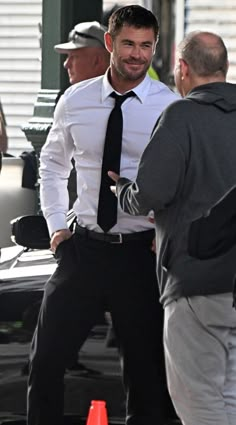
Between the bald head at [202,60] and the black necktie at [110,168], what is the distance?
0.45m

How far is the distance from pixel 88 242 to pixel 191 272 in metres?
0.71

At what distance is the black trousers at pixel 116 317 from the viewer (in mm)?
5488

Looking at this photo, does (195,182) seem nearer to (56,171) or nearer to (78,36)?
(56,171)

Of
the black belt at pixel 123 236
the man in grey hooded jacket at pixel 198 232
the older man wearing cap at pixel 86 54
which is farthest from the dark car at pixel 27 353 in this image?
the older man wearing cap at pixel 86 54

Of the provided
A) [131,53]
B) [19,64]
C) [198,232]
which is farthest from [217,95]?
[19,64]

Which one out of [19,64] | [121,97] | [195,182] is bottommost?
[19,64]

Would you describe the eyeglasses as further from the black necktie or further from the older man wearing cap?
the black necktie

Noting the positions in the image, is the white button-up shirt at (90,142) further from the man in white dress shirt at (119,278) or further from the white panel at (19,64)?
the white panel at (19,64)

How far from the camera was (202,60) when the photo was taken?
507cm

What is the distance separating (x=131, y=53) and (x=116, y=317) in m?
1.07

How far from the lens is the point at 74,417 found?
5.70m

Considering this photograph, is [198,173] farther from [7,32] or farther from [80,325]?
[7,32]

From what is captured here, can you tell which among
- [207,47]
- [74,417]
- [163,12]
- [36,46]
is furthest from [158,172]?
[163,12]

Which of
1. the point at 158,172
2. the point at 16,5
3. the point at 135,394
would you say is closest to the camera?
the point at 158,172
